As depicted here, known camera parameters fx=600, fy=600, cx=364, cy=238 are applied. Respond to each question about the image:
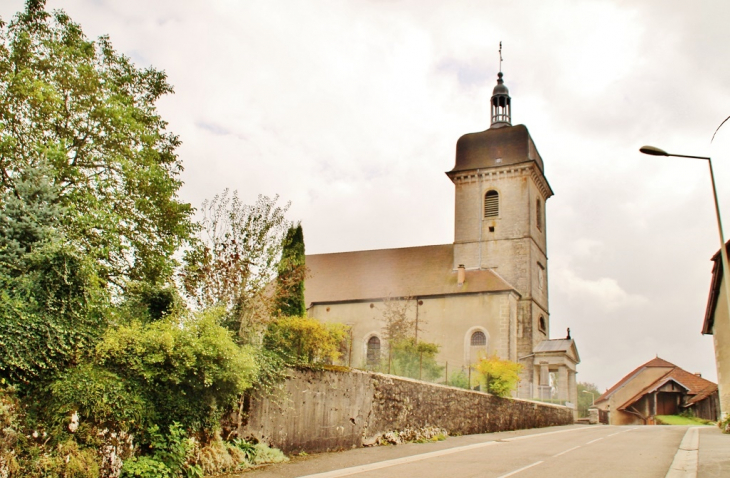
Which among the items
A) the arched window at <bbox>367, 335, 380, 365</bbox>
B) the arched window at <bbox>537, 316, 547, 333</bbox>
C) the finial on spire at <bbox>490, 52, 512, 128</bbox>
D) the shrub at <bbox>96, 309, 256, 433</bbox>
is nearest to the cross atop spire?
the finial on spire at <bbox>490, 52, 512, 128</bbox>

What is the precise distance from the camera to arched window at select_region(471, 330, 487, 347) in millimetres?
36219

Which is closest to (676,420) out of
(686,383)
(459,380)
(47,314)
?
(686,383)

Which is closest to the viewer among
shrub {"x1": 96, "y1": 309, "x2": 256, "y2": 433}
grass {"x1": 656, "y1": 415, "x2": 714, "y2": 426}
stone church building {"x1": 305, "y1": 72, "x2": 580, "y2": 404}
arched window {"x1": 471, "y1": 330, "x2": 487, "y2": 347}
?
shrub {"x1": 96, "y1": 309, "x2": 256, "y2": 433}

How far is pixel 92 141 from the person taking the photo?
52.6 ft

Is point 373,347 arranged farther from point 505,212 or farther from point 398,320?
point 505,212

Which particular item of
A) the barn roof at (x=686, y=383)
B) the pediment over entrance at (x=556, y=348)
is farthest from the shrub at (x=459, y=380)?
the barn roof at (x=686, y=383)

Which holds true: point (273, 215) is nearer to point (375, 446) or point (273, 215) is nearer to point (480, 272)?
point (375, 446)

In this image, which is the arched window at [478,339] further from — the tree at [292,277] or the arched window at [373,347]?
the tree at [292,277]

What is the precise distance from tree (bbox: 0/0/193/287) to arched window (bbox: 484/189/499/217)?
2742cm

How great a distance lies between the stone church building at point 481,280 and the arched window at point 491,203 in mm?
69

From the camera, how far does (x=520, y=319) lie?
3775 centimetres

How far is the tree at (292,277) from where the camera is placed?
1617 cm

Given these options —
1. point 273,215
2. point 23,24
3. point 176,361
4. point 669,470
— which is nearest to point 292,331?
point 273,215

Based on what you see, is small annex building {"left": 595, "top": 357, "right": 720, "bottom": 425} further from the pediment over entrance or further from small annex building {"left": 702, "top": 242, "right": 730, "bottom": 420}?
small annex building {"left": 702, "top": 242, "right": 730, "bottom": 420}
